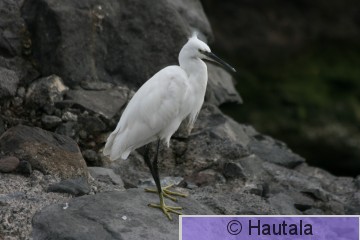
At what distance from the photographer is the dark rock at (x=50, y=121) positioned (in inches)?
253

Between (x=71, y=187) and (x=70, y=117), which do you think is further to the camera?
(x=70, y=117)

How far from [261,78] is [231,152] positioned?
259 inches

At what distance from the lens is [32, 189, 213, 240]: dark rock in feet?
15.1

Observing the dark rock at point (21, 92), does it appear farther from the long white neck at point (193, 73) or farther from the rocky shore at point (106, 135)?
the long white neck at point (193, 73)

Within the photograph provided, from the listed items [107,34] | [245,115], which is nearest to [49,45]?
[107,34]

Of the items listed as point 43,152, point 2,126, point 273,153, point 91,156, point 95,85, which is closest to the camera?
point 43,152

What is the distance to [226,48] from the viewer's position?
13141 millimetres

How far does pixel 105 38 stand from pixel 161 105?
1927mm

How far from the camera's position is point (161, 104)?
536 centimetres

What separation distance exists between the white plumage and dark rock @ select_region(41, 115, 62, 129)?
1.09m

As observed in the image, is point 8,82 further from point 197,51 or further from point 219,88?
point 219,88

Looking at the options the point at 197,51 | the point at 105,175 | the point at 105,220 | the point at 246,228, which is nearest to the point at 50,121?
the point at 105,175

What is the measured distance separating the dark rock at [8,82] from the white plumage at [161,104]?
1.27 m

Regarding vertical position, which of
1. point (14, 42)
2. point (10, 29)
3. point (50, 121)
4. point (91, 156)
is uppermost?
point (10, 29)
